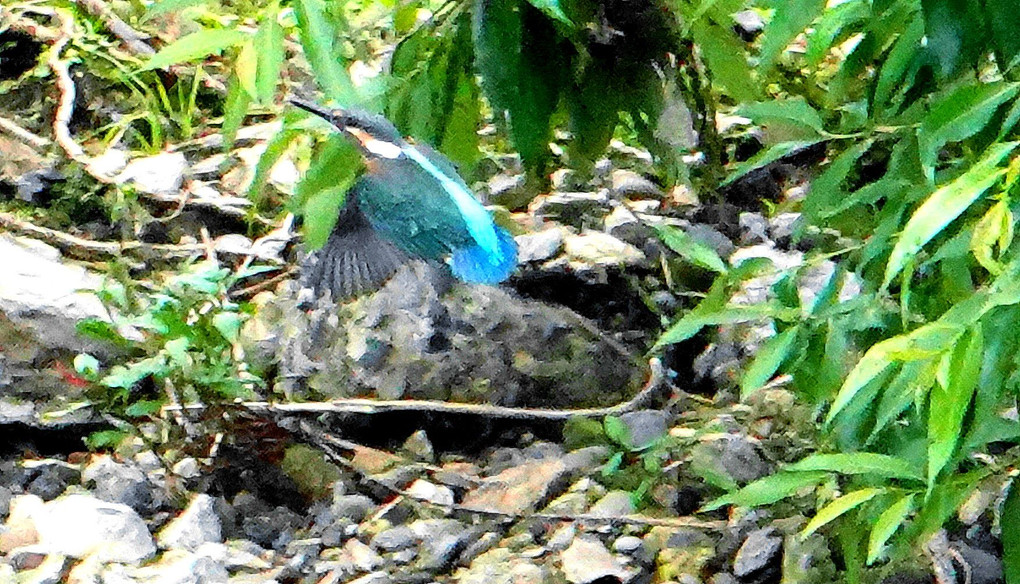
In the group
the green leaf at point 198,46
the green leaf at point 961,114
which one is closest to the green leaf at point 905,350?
the green leaf at point 961,114

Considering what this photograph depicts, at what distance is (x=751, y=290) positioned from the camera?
229 centimetres

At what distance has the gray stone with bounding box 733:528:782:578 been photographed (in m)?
1.61

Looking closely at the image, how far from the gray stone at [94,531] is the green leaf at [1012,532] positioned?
118cm

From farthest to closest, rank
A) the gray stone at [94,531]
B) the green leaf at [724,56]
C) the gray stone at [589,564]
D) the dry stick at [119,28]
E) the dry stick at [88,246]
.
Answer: the dry stick at [119,28], the dry stick at [88,246], the gray stone at [94,531], the gray stone at [589,564], the green leaf at [724,56]

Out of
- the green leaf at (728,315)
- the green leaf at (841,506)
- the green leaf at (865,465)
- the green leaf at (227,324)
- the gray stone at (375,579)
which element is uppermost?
the green leaf at (728,315)

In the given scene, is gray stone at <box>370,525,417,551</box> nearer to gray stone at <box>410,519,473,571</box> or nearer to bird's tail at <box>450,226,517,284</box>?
gray stone at <box>410,519,473,571</box>

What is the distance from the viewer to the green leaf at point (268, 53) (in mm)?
1061

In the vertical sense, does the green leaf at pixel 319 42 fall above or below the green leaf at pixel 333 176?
above

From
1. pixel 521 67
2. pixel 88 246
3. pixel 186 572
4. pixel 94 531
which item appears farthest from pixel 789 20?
pixel 88 246

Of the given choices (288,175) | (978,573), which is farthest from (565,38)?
(288,175)

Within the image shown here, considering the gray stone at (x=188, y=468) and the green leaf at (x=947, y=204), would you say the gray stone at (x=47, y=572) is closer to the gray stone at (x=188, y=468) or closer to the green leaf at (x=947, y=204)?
the gray stone at (x=188, y=468)

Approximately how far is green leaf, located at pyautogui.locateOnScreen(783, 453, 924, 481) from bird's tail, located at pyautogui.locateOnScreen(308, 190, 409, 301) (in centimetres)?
65

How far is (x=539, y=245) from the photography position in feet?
7.99

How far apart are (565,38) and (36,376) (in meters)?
1.29
